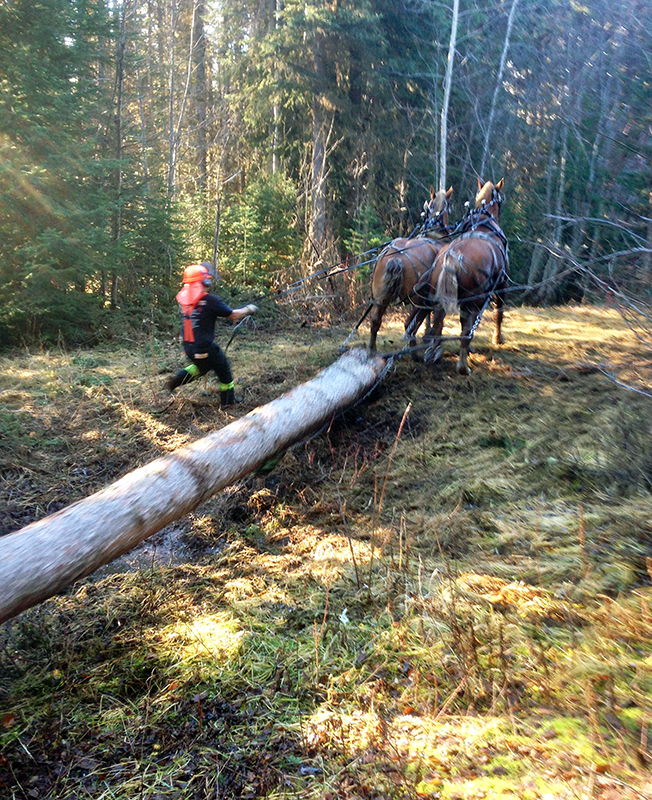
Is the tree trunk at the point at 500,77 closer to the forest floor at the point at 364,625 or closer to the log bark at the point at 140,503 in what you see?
the forest floor at the point at 364,625

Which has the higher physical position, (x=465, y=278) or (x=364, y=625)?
(x=465, y=278)

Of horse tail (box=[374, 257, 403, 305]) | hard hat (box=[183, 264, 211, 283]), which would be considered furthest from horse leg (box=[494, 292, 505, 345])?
hard hat (box=[183, 264, 211, 283])

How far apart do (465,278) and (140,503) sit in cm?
543

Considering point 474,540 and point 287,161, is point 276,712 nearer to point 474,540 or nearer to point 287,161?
point 474,540

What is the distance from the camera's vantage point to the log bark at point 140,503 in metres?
2.96

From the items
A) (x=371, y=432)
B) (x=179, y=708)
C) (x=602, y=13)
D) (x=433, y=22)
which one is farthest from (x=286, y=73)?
(x=179, y=708)

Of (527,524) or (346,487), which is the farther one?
(346,487)

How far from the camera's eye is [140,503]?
12.0ft

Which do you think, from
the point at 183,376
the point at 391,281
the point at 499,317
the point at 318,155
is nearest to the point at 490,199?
the point at 499,317

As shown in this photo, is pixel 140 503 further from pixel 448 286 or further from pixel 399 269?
pixel 399 269

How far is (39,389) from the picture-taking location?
755 cm

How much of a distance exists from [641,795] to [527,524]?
2.30 m

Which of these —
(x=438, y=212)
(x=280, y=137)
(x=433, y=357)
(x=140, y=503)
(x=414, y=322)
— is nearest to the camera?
(x=140, y=503)

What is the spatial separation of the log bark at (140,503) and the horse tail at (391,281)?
240 cm
